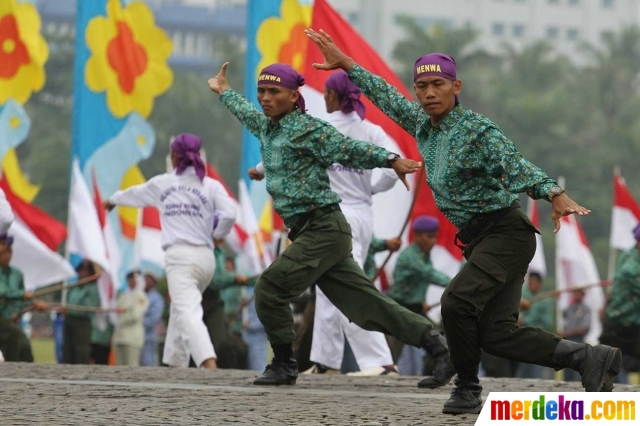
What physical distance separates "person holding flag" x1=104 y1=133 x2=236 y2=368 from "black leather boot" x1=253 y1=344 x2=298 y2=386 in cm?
221

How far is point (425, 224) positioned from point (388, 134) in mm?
886

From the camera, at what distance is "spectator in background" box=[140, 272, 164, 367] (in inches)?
784

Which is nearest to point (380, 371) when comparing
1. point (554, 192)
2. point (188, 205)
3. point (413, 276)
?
point (188, 205)

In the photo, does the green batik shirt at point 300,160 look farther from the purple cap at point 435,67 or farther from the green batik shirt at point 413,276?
the green batik shirt at point 413,276

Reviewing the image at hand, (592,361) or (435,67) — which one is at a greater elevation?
(435,67)

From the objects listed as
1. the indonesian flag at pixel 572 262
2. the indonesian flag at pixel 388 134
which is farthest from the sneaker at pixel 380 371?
the indonesian flag at pixel 572 262

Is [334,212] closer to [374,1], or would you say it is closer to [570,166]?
[570,166]

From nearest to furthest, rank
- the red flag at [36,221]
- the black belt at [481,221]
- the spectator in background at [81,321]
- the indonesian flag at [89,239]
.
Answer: the black belt at [481,221] → the indonesian flag at [89,239] → the red flag at [36,221] → the spectator in background at [81,321]

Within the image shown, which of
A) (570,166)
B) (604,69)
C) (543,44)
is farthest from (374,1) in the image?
(570,166)

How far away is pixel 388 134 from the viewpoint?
40.2ft

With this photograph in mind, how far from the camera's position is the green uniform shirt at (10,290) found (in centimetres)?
1302

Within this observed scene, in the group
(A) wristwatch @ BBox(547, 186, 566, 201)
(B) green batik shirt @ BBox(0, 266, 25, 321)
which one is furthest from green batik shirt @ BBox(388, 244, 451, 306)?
(A) wristwatch @ BBox(547, 186, 566, 201)

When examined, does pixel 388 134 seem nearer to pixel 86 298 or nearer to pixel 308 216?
pixel 308 216

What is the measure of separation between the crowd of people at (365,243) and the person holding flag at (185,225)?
0.03ft
